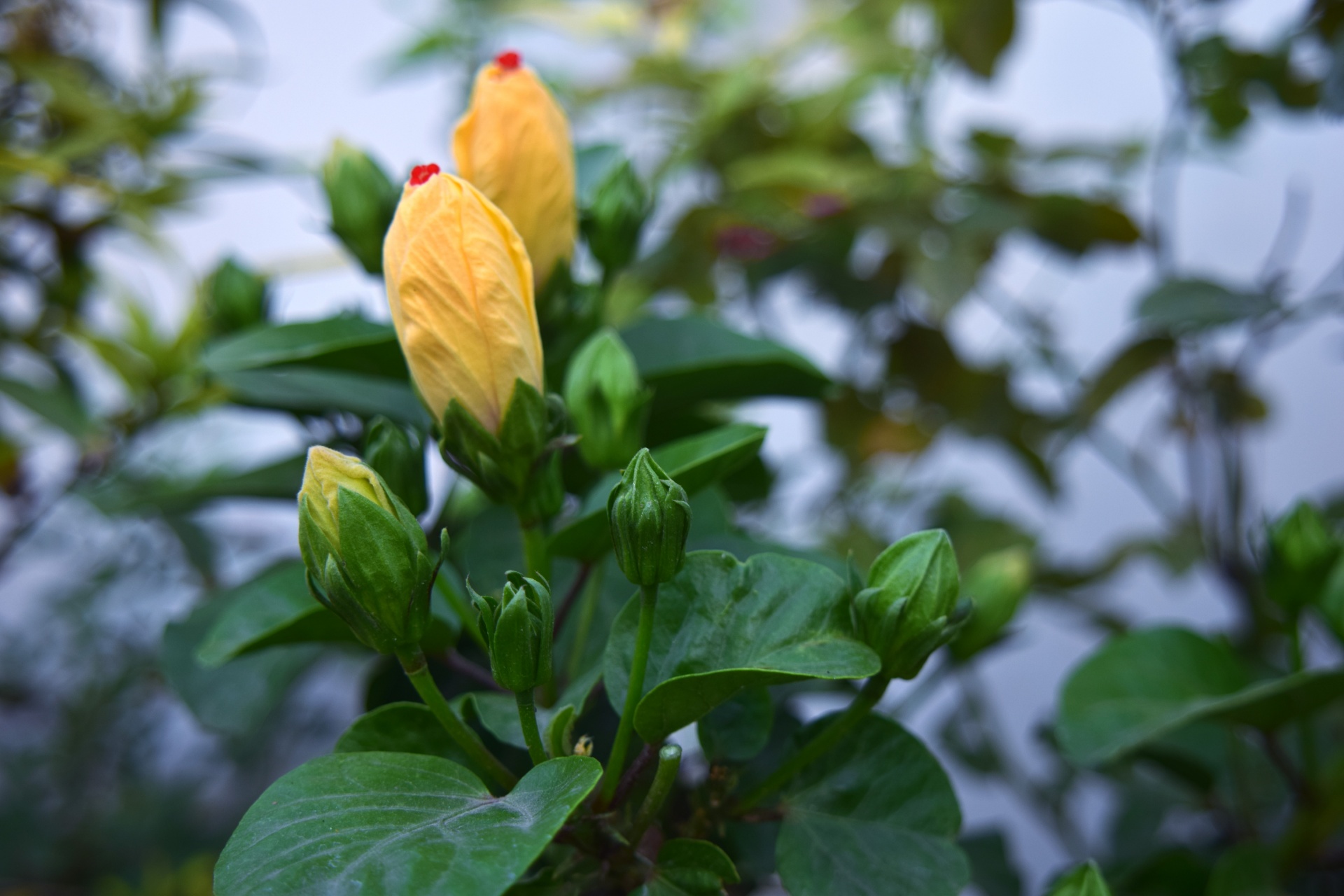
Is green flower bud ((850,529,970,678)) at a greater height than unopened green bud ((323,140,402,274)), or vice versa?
unopened green bud ((323,140,402,274))

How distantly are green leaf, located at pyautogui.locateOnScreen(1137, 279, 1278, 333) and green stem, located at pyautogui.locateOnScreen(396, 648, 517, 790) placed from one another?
1.26 feet

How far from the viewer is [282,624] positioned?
24cm

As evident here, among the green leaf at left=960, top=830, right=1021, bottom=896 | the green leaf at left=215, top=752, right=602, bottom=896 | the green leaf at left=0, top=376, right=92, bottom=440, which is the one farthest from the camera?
the green leaf at left=0, top=376, right=92, bottom=440

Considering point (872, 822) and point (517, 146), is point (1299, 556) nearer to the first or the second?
point (872, 822)

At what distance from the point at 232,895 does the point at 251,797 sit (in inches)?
32.5

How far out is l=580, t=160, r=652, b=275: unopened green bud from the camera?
1.11ft

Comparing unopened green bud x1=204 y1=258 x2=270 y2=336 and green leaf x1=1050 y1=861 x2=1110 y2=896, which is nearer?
green leaf x1=1050 y1=861 x2=1110 y2=896

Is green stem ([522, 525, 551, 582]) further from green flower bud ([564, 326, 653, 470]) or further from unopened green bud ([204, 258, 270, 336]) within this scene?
unopened green bud ([204, 258, 270, 336])

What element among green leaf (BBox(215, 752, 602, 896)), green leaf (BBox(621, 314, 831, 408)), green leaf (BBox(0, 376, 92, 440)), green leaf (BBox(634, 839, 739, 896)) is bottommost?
green leaf (BBox(0, 376, 92, 440))

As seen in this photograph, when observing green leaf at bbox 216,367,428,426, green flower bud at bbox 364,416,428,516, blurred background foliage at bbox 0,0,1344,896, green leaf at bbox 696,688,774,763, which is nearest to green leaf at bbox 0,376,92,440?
blurred background foliage at bbox 0,0,1344,896


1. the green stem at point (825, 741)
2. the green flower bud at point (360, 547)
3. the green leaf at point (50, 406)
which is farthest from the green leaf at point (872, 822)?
the green leaf at point (50, 406)

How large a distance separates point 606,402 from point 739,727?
100 millimetres

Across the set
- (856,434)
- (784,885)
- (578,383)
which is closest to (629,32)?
(856,434)

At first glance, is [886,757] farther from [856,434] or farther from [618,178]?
[856,434]
